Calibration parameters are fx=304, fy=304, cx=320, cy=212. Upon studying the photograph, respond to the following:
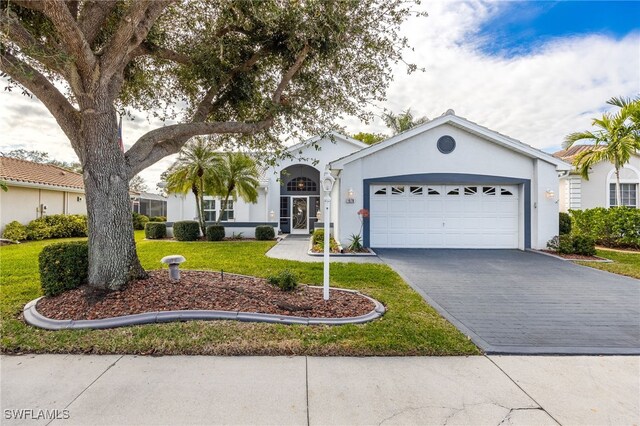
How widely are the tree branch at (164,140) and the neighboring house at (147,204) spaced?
868 inches

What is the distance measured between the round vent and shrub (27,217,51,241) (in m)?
19.1

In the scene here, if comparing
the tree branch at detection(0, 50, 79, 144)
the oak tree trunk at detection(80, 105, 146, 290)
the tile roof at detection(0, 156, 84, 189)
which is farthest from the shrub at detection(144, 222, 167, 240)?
the oak tree trunk at detection(80, 105, 146, 290)

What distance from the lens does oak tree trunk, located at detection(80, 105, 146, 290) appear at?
5012 mm

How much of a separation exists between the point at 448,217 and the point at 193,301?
9.92 meters

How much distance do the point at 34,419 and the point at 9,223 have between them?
17.1 meters

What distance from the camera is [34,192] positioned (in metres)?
16.2

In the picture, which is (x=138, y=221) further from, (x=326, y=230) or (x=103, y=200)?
(x=326, y=230)

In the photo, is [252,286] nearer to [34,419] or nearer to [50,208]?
[34,419]

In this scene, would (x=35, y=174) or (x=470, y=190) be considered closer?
(x=470, y=190)

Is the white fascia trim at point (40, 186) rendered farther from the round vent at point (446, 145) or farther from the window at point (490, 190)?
the window at point (490, 190)

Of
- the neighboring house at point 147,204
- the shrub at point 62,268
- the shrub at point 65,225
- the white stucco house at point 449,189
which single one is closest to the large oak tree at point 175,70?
the shrub at point 62,268

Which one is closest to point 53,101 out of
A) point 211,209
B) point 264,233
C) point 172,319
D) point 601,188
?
point 172,319

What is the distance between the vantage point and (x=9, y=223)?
1441 centimetres

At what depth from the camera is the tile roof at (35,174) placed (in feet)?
49.5
